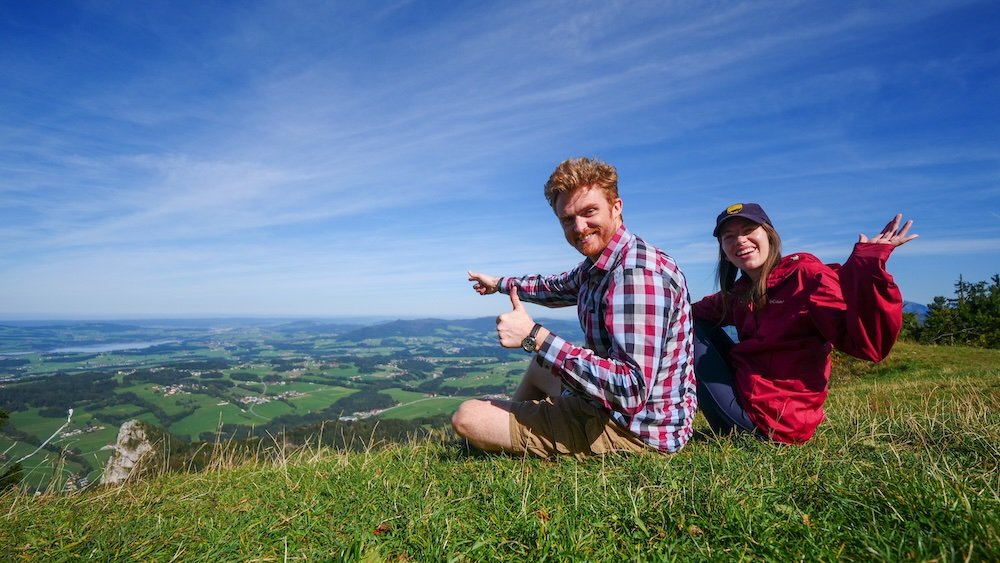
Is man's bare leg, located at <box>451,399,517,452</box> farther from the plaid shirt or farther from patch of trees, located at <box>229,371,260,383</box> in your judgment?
patch of trees, located at <box>229,371,260,383</box>

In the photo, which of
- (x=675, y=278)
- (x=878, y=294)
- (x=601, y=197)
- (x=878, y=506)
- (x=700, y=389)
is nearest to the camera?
(x=878, y=506)

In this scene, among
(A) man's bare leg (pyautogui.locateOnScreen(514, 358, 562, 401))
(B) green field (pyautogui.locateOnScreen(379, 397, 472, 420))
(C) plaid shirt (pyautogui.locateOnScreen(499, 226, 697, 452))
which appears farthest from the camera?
(B) green field (pyautogui.locateOnScreen(379, 397, 472, 420))

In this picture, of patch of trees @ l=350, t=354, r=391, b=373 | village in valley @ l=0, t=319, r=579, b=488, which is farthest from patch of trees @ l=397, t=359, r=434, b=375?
patch of trees @ l=350, t=354, r=391, b=373

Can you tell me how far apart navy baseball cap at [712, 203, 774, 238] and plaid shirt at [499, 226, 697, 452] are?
886 millimetres

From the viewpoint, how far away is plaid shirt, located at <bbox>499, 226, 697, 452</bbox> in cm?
332

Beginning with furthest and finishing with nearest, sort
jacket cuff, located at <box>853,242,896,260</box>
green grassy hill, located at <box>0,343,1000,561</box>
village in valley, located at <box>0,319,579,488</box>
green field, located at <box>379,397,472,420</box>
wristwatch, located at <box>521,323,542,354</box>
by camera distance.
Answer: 1. green field, located at <box>379,397,472,420</box>
2. village in valley, located at <box>0,319,579,488</box>
3. wristwatch, located at <box>521,323,542,354</box>
4. jacket cuff, located at <box>853,242,896,260</box>
5. green grassy hill, located at <box>0,343,1000,561</box>

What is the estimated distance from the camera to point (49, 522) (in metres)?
3.07

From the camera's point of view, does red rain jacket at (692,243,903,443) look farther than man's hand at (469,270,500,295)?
No

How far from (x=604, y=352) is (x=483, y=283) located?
2.78 metres

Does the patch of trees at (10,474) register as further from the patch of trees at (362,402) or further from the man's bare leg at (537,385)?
the patch of trees at (362,402)

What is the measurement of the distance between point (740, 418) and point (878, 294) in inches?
60.2

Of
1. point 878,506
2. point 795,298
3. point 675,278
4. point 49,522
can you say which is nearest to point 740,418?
point 795,298

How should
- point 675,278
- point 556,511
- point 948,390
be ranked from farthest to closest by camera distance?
point 948,390
point 675,278
point 556,511

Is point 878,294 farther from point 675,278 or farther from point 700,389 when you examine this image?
point 700,389
